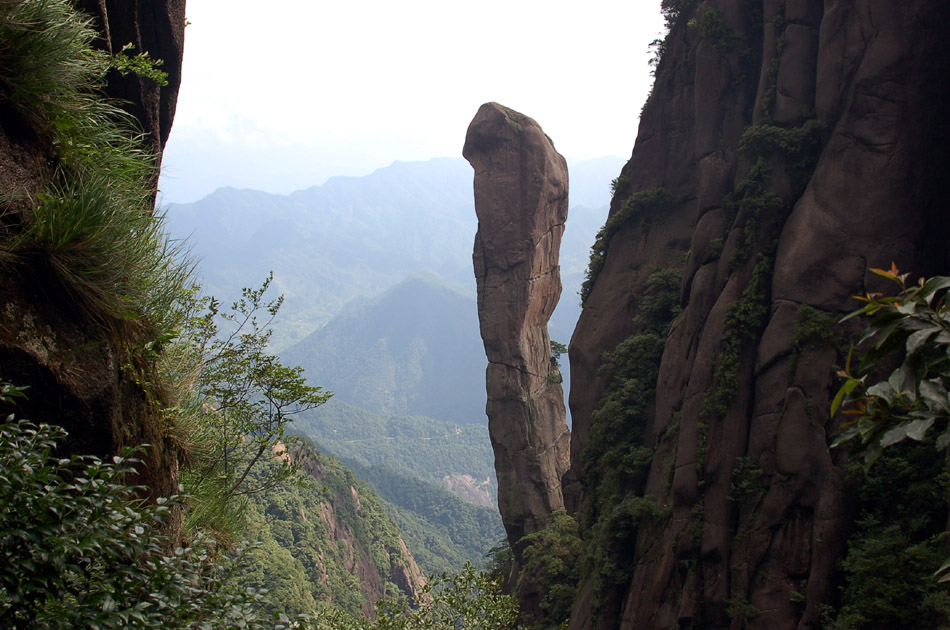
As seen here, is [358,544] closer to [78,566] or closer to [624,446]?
[624,446]

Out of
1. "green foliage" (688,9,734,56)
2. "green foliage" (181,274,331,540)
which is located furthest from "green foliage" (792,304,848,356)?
"green foliage" (181,274,331,540)

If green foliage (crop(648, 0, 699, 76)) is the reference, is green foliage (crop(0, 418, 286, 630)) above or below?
below

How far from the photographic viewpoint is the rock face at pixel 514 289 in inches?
1243

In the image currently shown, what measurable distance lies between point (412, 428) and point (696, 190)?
146 metres

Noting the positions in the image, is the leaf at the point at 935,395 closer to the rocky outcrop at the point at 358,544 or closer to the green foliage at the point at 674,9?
the green foliage at the point at 674,9

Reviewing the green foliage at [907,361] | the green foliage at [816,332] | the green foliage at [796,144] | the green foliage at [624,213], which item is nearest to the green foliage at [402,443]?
the green foliage at [624,213]

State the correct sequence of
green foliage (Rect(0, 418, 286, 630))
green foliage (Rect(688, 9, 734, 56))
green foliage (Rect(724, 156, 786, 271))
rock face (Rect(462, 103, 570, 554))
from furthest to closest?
rock face (Rect(462, 103, 570, 554)) → green foliage (Rect(688, 9, 734, 56)) → green foliage (Rect(724, 156, 786, 271)) → green foliage (Rect(0, 418, 286, 630))

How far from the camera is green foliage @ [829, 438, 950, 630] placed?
32.0ft

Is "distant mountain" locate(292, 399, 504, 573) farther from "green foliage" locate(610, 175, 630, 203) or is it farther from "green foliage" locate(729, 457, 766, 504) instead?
"green foliage" locate(729, 457, 766, 504)

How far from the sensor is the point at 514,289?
105 ft

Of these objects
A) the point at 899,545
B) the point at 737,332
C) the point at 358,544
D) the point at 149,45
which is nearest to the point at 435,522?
the point at 358,544

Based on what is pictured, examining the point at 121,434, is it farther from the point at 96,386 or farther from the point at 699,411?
the point at 699,411

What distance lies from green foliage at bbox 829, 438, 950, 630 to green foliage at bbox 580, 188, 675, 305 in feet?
36.5

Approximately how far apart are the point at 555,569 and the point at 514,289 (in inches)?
563
